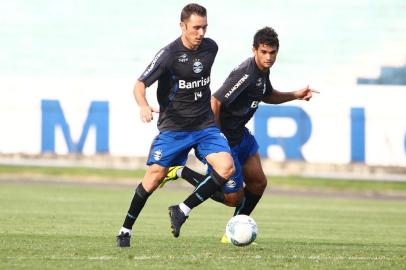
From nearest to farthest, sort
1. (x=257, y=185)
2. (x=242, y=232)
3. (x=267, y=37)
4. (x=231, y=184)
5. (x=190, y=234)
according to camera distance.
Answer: (x=242, y=232) → (x=267, y=37) → (x=231, y=184) → (x=257, y=185) → (x=190, y=234)

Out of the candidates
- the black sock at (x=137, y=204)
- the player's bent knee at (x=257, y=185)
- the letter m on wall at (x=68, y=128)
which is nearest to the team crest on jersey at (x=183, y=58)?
the black sock at (x=137, y=204)

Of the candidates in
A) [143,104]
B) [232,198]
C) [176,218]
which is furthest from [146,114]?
[232,198]

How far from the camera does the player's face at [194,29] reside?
32.8 ft

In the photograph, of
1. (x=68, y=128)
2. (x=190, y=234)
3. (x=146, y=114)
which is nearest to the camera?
(x=146, y=114)

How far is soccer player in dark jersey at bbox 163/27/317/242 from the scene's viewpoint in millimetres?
10891

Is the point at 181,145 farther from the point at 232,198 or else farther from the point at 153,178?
the point at 232,198

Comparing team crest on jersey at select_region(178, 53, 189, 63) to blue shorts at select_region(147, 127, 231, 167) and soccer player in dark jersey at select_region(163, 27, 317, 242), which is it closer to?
blue shorts at select_region(147, 127, 231, 167)

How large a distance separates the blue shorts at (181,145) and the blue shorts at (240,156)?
1.08 meters

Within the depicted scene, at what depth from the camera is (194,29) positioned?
10.0 meters

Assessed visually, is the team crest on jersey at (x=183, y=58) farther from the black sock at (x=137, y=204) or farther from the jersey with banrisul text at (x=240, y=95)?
the black sock at (x=137, y=204)

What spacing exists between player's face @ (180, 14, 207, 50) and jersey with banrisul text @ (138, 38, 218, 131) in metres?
0.11

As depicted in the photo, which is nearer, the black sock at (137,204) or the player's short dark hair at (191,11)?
the player's short dark hair at (191,11)

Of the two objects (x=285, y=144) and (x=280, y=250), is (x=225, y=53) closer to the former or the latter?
(x=285, y=144)

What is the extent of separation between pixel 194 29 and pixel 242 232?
6.48ft
